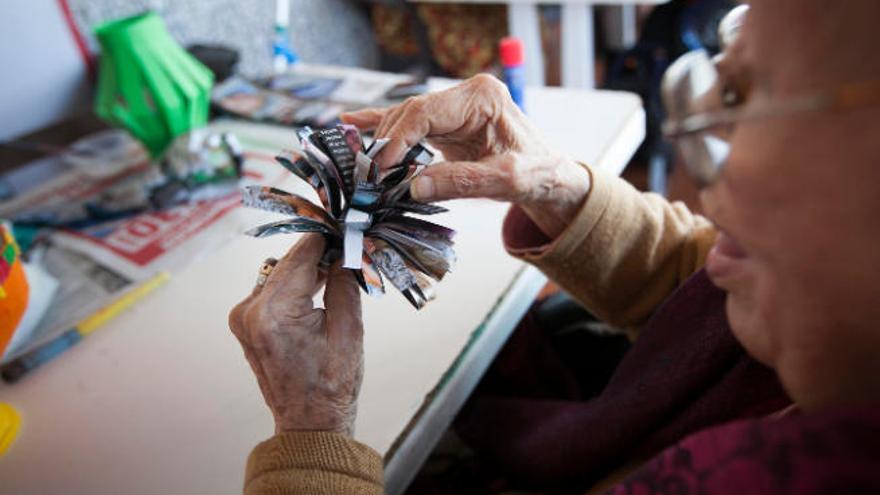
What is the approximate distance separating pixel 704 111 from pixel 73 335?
0.68m

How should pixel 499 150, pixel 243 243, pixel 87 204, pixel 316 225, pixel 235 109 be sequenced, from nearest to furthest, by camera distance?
pixel 316 225 → pixel 499 150 → pixel 243 243 → pixel 87 204 → pixel 235 109

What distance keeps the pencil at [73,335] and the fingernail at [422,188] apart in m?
0.41

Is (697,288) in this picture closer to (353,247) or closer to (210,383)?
(353,247)

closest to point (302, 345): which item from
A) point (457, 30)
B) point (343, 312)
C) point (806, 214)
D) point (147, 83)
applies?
point (343, 312)

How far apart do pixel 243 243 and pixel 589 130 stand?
1.68 feet

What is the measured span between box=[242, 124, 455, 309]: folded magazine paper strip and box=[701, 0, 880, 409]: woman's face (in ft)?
0.81

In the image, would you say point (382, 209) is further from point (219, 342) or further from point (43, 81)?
point (43, 81)

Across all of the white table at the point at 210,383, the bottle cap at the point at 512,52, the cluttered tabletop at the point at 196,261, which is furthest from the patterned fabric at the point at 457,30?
the white table at the point at 210,383

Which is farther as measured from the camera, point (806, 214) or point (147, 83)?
point (147, 83)

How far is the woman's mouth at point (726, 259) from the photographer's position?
433 mm

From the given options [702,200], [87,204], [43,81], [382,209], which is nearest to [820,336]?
[702,200]

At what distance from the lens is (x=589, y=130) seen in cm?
94

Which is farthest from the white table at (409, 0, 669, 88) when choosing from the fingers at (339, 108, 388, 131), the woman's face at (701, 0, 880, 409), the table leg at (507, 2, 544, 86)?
the woman's face at (701, 0, 880, 409)

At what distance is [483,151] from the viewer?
2.21 ft
